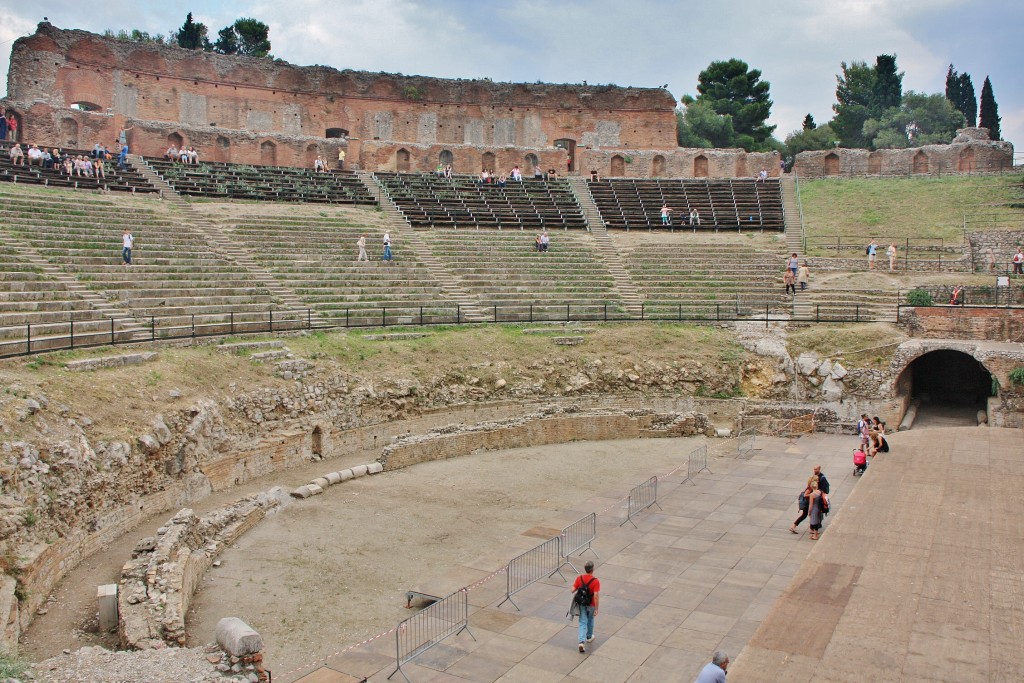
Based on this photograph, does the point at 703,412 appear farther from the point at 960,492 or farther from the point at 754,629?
the point at 754,629

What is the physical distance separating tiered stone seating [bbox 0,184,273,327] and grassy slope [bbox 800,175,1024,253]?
22865 mm

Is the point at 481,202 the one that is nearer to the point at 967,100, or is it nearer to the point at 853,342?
the point at 853,342

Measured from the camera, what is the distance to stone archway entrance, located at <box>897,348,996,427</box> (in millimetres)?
25172

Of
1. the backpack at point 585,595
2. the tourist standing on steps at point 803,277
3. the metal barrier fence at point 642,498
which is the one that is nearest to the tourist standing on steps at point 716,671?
the backpack at point 585,595

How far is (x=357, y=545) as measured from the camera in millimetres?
13562

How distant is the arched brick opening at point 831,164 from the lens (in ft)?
146

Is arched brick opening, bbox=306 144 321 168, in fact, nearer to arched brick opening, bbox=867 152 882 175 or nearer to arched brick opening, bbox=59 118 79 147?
arched brick opening, bbox=59 118 79 147

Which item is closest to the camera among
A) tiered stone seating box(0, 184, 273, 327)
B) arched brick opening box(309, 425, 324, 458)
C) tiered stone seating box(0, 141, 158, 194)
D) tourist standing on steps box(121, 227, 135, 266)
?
arched brick opening box(309, 425, 324, 458)

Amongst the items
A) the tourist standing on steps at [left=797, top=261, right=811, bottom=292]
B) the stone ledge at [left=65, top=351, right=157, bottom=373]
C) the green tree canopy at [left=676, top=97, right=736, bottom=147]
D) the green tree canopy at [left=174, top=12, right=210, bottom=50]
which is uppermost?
the green tree canopy at [left=174, top=12, right=210, bottom=50]

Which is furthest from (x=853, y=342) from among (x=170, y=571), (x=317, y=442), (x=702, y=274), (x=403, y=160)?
(x=403, y=160)

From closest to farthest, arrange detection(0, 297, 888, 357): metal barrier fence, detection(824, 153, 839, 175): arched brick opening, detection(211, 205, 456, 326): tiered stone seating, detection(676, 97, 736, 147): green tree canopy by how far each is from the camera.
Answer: detection(0, 297, 888, 357): metal barrier fence, detection(211, 205, 456, 326): tiered stone seating, detection(824, 153, 839, 175): arched brick opening, detection(676, 97, 736, 147): green tree canopy

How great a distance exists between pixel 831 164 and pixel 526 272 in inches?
930

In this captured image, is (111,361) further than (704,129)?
No

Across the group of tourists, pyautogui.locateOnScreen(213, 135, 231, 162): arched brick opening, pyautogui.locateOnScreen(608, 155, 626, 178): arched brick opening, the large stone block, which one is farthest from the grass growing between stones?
pyautogui.locateOnScreen(213, 135, 231, 162): arched brick opening
